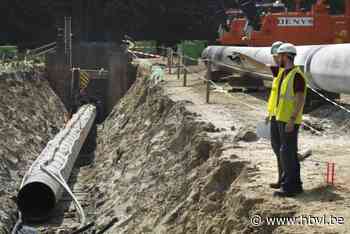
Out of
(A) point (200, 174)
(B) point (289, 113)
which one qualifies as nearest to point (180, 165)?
(A) point (200, 174)

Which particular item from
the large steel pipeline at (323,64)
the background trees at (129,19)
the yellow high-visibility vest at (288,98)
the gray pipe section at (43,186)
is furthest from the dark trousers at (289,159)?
the background trees at (129,19)

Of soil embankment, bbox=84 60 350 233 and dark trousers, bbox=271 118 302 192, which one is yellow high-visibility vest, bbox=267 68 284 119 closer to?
dark trousers, bbox=271 118 302 192

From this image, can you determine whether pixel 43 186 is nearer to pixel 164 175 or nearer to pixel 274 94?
pixel 164 175

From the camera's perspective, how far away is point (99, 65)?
38406 mm

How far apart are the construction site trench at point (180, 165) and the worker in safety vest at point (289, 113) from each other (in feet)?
0.76

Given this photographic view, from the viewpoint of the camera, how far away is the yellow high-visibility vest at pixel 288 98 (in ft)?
23.7

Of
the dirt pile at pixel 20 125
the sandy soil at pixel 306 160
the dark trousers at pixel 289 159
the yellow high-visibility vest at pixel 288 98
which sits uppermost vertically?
the yellow high-visibility vest at pixel 288 98

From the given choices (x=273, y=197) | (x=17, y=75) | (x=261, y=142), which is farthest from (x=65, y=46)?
(x=273, y=197)

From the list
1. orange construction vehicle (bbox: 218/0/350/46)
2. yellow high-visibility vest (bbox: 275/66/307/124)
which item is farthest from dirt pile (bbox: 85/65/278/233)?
orange construction vehicle (bbox: 218/0/350/46)

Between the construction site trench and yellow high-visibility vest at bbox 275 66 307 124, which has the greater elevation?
yellow high-visibility vest at bbox 275 66 307 124

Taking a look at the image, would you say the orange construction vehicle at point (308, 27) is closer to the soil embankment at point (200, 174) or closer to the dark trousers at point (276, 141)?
the soil embankment at point (200, 174)

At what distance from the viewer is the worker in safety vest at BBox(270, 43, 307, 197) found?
7195 millimetres

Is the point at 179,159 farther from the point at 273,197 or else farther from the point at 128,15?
the point at 128,15

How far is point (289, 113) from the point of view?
728 cm
